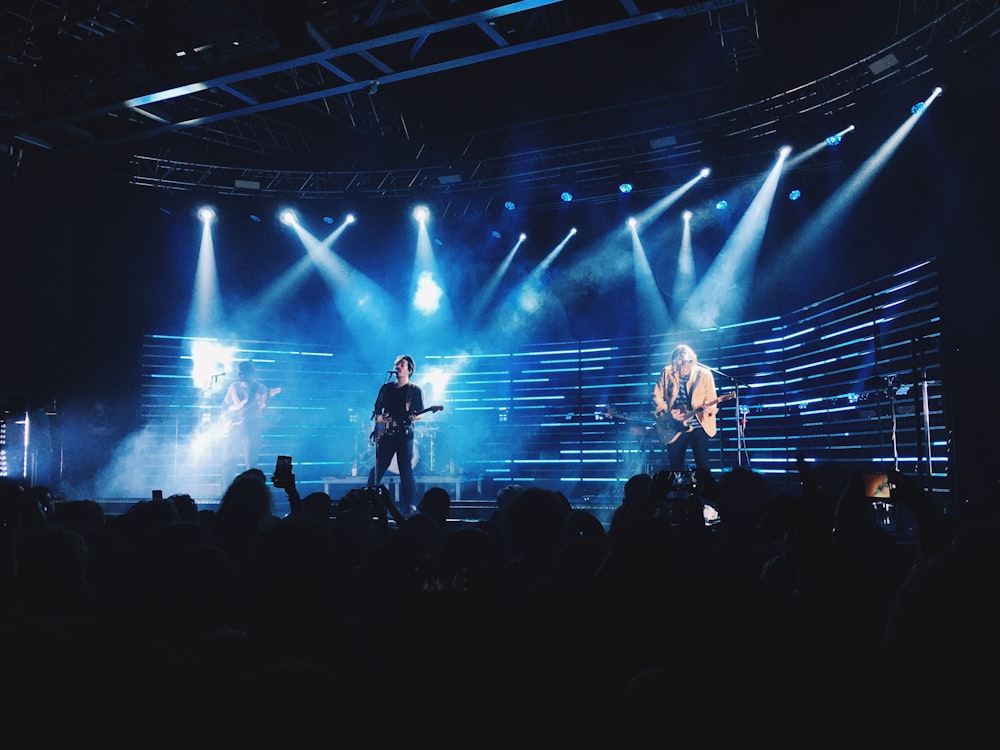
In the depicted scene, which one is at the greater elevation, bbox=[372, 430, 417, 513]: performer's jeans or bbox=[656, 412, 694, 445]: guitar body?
bbox=[656, 412, 694, 445]: guitar body

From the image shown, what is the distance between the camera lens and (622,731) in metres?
1.47

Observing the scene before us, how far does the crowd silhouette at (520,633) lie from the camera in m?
1.36

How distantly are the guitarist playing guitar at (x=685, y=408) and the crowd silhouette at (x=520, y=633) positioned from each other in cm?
726

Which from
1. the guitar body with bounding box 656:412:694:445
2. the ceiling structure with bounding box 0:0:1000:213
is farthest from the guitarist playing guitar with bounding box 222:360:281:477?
the guitar body with bounding box 656:412:694:445

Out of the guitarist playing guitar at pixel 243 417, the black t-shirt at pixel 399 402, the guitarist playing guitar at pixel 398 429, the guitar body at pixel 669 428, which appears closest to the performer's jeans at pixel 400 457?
the guitarist playing guitar at pixel 398 429

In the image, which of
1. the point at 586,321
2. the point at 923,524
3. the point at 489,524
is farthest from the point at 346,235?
the point at 923,524

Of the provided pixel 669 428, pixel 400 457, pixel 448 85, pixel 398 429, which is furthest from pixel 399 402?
pixel 448 85

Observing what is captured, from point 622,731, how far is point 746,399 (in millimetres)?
A: 15246

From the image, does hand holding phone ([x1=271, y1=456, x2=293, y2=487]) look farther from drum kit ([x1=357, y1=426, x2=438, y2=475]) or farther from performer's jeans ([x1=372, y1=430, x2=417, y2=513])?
drum kit ([x1=357, y1=426, x2=438, y2=475])

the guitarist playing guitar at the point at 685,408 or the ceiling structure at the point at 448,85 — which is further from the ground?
the ceiling structure at the point at 448,85

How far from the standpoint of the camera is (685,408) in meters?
12.4

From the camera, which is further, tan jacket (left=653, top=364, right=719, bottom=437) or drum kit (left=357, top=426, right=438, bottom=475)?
drum kit (left=357, top=426, right=438, bottom=475)

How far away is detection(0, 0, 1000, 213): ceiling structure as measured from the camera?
28.7 ft

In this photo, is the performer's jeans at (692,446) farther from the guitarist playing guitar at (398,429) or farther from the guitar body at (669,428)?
the guitarist playing guitar at (398,429)
